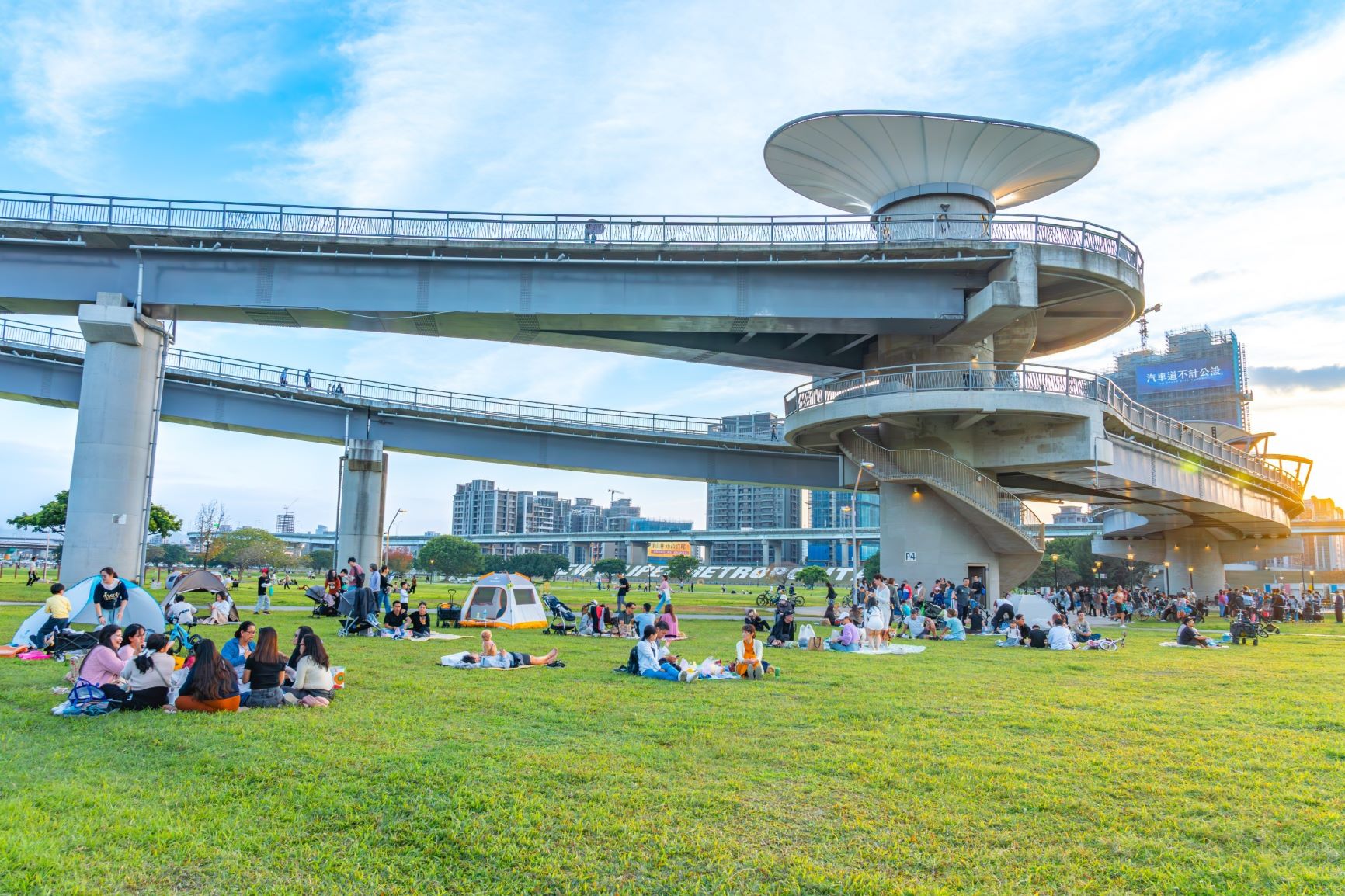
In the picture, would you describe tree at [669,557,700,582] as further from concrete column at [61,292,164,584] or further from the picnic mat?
the picnic mat

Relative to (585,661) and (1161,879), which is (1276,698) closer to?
(1161,879)

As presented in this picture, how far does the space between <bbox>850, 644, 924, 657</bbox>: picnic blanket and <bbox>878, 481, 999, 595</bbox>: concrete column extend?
14.6 meters

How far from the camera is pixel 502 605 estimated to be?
80.8ft

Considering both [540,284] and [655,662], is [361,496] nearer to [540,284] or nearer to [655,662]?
[540,284]

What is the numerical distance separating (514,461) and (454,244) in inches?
799

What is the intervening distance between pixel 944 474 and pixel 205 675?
28808 mm

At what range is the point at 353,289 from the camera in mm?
28984

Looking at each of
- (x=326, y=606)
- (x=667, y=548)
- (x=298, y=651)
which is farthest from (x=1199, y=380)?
(x=298, y=651)

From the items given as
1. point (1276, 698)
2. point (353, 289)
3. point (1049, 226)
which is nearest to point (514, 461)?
point (353, 289)

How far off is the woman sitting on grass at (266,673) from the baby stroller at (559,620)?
517 inches

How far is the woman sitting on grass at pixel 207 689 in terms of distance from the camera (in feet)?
32.9

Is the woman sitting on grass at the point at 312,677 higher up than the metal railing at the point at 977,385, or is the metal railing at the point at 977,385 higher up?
the metal railing at the point at 977,385

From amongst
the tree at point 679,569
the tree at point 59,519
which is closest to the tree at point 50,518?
the tree at point 59,519

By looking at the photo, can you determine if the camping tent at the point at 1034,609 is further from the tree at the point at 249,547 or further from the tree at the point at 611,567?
the tree at the point at 611,567
